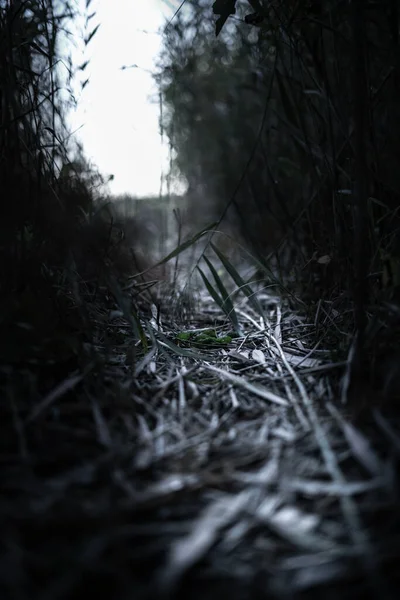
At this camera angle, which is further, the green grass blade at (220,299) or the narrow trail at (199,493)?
the green grass blade at (220,299)

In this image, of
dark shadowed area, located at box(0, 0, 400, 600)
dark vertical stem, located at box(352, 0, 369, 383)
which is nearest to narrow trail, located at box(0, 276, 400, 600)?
dark shadowed area, located at box(0, 0, 400, 600)

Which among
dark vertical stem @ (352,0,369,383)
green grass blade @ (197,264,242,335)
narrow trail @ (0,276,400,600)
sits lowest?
narrow trail @ (0,276,400,600)

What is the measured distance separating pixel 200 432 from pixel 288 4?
1.02 meters

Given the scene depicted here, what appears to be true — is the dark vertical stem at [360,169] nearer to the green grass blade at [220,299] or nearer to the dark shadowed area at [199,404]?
the dark shadowed area at [199,404]

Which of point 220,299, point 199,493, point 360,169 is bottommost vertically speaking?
point 199,493

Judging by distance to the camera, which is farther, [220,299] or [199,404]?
[220,299]

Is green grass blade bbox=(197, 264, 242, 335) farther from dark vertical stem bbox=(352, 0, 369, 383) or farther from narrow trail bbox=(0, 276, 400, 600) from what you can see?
dark vertical stem bbox=(352, 0, 369, 383)

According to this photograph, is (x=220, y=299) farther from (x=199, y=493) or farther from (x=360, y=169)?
(x=199, y=493)

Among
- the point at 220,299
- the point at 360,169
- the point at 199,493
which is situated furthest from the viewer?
the point at 220,299

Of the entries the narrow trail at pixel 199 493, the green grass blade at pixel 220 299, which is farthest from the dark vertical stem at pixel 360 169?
the green grass blade at pixel 220 299

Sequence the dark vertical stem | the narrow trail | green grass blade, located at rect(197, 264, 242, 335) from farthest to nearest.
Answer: green grass blade, located at rect(197, 264, 242, 335) → the dark vertical stem → the narrow trail

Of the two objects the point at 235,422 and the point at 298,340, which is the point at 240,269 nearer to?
the point at 298,340

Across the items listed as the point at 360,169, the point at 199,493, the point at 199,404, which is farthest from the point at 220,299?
the point at 199,493

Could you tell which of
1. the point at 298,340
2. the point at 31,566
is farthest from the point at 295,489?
the point at 298,340
